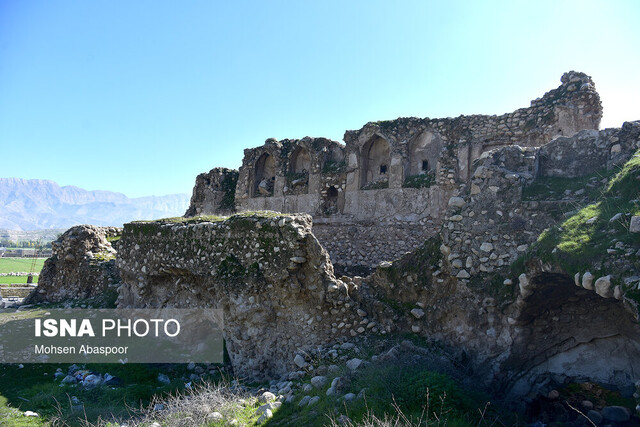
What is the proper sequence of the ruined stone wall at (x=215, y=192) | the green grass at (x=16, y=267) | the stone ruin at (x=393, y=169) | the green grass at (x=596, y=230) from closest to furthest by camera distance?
the green grass at (x=596, y=230)
the stone ruin at (x=393, y=169)
the ruined stone wall at (x=215, y=192)
the green grass at (x=16, y=267)

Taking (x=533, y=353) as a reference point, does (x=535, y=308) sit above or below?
above

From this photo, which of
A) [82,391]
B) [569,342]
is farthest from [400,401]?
[82,391]

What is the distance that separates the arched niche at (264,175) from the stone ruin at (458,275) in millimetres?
7014

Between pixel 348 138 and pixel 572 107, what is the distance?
7719 millimetres

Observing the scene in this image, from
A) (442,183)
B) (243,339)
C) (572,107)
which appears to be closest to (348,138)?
(442,183)

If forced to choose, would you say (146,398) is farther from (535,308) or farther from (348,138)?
(348,138)

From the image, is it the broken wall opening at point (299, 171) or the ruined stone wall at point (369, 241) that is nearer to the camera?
the ruined stone wall at point (369, 241)

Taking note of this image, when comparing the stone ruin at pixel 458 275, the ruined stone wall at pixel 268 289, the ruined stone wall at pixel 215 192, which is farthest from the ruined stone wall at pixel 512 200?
the ruined stone wall at pixel 215 192

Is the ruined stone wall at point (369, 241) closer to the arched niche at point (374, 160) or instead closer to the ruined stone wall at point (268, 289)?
the arched niche at point (374, 160)

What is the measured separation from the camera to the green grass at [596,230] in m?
5.34

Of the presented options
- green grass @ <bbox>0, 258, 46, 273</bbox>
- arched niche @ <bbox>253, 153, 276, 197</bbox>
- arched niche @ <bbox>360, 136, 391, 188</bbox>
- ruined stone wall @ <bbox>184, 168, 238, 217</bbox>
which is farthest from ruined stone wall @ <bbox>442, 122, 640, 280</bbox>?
green grass @ <bbox>0, 258, 46, 273</bbox>

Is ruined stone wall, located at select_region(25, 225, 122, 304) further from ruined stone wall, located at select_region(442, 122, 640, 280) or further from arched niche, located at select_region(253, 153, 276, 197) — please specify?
ruined stone wall, located at select_region(442, 122, 640, 280)

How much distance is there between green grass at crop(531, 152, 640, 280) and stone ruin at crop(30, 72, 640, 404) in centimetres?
14

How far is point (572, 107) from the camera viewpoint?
1248cm
